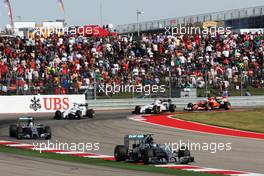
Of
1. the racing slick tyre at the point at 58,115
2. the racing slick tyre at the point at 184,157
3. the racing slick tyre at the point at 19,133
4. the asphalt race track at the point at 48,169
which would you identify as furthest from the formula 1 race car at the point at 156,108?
the racing slick tyre at the point at 184,157

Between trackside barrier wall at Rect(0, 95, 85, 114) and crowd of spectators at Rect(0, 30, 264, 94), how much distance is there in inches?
20.2

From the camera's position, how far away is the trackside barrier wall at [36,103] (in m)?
35.9

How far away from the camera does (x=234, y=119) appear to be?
98.8ft

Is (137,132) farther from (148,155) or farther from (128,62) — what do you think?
(128,62)

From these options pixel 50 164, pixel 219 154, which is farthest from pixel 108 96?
pixel 50 164

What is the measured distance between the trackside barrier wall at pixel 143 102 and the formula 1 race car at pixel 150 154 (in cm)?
2127

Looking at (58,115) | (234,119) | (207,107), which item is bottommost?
(234,119)

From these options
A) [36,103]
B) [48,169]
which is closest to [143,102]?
[36,103]

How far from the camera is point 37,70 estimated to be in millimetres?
36312

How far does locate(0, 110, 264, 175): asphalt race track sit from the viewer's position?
52.9ft

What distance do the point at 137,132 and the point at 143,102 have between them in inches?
555

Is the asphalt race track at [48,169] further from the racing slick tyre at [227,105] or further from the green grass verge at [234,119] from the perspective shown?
the racing slick tyre at [227,105]

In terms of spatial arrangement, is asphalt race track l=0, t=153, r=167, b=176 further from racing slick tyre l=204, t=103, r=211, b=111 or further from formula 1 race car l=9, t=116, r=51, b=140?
racing slick tyre l=204, t=103, r=211, b=111

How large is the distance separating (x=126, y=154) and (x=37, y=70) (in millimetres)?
20946
